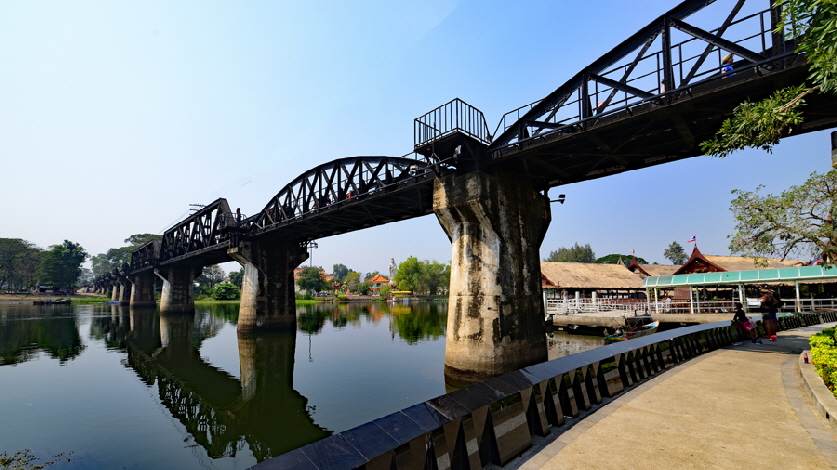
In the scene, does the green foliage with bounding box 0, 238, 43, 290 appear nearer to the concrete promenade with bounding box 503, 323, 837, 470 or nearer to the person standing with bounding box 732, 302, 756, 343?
the concrete promenade with bounding box 503, 323, 837, 470

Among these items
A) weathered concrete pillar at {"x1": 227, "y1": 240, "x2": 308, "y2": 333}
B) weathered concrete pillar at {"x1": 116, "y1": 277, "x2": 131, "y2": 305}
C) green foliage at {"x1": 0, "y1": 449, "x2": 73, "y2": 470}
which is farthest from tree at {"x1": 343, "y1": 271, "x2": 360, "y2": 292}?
green foliage at {"x1": 0, "y1": 449, "x2": 73, "y2": 470}

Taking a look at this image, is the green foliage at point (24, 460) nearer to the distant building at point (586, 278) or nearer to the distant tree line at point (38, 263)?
Answer: the distant building at point (586, 278)

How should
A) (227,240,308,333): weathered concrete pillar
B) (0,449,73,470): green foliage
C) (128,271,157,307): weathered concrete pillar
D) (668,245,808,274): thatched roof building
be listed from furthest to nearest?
(128,271,157,307): weathered concrete pillar
(668,245,808,274): thatched roof building
(227,240,308,333): weathered concrete pillar
(0,449,73,470): green foliage

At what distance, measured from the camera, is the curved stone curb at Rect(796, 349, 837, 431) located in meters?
7.08

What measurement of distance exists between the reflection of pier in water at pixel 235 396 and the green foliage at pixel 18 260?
119 m

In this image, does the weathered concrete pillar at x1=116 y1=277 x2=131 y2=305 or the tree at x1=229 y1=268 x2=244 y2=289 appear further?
the tree at x1=229 y1=268 x2=244 y2=289

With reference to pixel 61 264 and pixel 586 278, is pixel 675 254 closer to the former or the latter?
pixel 586 278

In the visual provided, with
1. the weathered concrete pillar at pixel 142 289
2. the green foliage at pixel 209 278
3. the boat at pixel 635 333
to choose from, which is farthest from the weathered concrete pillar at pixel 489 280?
the green foliage at pixel 209 278

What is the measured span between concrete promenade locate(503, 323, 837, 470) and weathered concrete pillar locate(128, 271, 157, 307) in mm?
108196

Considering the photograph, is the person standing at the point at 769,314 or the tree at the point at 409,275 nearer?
the person standing at the point at 769,314

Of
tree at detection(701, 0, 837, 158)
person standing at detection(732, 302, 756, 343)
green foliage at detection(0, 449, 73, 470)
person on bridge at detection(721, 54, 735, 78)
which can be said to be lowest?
green foliage at detection(0, 449, 73, 470)

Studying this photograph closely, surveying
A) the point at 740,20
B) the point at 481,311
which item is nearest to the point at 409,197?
the point at 481,311

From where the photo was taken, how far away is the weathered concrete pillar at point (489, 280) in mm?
18453

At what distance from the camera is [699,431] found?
7285 millimetres
